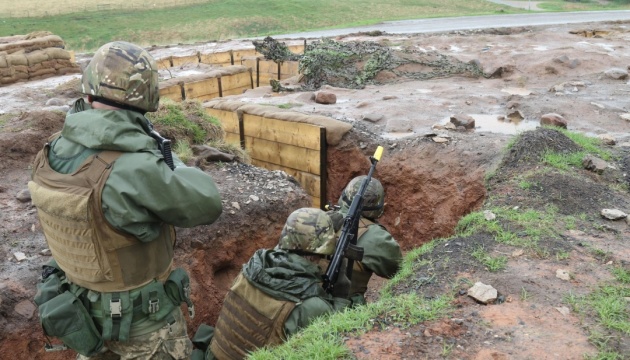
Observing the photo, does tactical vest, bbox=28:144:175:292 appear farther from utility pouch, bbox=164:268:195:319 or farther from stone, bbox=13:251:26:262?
stone, bbox=13:251:26:262

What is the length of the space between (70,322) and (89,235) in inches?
20.7

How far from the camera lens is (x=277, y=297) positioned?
10.9 ft

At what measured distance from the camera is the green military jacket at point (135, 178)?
249 cm

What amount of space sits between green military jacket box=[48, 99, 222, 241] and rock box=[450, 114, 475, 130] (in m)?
5.20

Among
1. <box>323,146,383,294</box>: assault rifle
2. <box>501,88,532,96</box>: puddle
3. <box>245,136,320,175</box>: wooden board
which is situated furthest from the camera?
<box>501,88,532,96</box>: puddle

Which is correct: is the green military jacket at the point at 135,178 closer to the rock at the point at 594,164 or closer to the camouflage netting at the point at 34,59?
the rock at the point at 594,164

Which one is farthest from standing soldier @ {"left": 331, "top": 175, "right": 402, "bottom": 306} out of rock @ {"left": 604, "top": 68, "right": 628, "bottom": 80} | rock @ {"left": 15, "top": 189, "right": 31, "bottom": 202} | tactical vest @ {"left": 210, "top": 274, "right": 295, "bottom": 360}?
rock @ {"left": 604, "top": 68, "right": 628, "bottom": 80}

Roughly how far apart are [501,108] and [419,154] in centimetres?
231

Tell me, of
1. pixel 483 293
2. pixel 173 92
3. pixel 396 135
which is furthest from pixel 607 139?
pixel 173 92

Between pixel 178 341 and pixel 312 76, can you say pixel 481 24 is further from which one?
pixel 178 341

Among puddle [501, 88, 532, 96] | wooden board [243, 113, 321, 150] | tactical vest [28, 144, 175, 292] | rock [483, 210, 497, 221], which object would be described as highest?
tactical vest [28, 144, 175, 292]

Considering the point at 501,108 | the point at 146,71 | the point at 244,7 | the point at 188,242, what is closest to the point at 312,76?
the point at 501,108

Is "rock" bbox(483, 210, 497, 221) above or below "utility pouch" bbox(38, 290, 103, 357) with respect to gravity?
below

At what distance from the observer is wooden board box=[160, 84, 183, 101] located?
9.41 m
